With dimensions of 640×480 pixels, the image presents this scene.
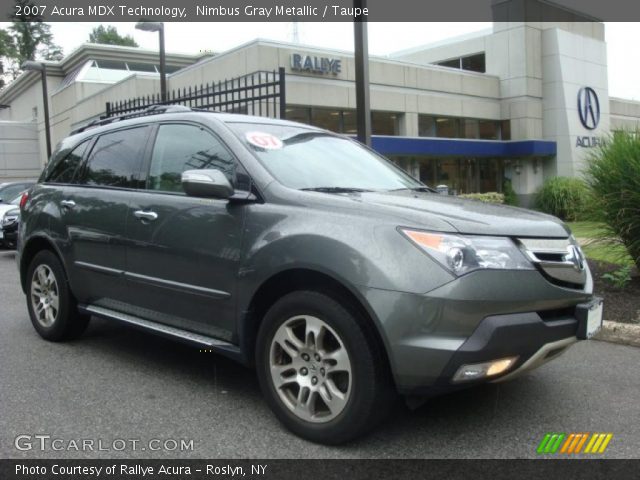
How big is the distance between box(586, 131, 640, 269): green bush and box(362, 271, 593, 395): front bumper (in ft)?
13.5

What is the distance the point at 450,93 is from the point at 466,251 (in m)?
→ 24.6

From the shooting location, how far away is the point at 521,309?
305cm

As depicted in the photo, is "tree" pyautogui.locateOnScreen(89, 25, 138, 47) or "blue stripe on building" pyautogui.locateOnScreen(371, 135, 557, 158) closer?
"blue stripe on building" pyautogui.locateOnScreen(371, 135, 557, 158)

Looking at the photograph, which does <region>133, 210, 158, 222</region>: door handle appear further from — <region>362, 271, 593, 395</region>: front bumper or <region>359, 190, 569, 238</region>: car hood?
<region>362, 271, 593, 395</region>: front bumper

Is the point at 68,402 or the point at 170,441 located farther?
the point at 68,402

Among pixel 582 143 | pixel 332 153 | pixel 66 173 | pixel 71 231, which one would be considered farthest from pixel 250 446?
pixel 582 143

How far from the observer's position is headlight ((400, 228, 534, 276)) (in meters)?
2.98

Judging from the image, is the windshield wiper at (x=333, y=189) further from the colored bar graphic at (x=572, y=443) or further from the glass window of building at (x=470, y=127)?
the glass window of building at (x=470, y=127)

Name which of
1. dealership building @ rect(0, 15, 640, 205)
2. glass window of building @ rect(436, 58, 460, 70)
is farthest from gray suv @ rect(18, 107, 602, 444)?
glass window of building @ rect(436, 58, 460, 70)

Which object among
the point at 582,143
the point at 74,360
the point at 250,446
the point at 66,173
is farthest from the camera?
the point at 582,143

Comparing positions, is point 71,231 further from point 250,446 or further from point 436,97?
point 436,97

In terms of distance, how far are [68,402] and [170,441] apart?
3.15 feet

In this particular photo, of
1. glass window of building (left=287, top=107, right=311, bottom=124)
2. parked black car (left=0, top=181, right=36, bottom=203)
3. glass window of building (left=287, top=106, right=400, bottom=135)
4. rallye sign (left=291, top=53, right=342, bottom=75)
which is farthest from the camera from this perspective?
glass window of building (left=287, top=106, right=400, bottom=135)

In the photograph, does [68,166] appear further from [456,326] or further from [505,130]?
[505,130]
